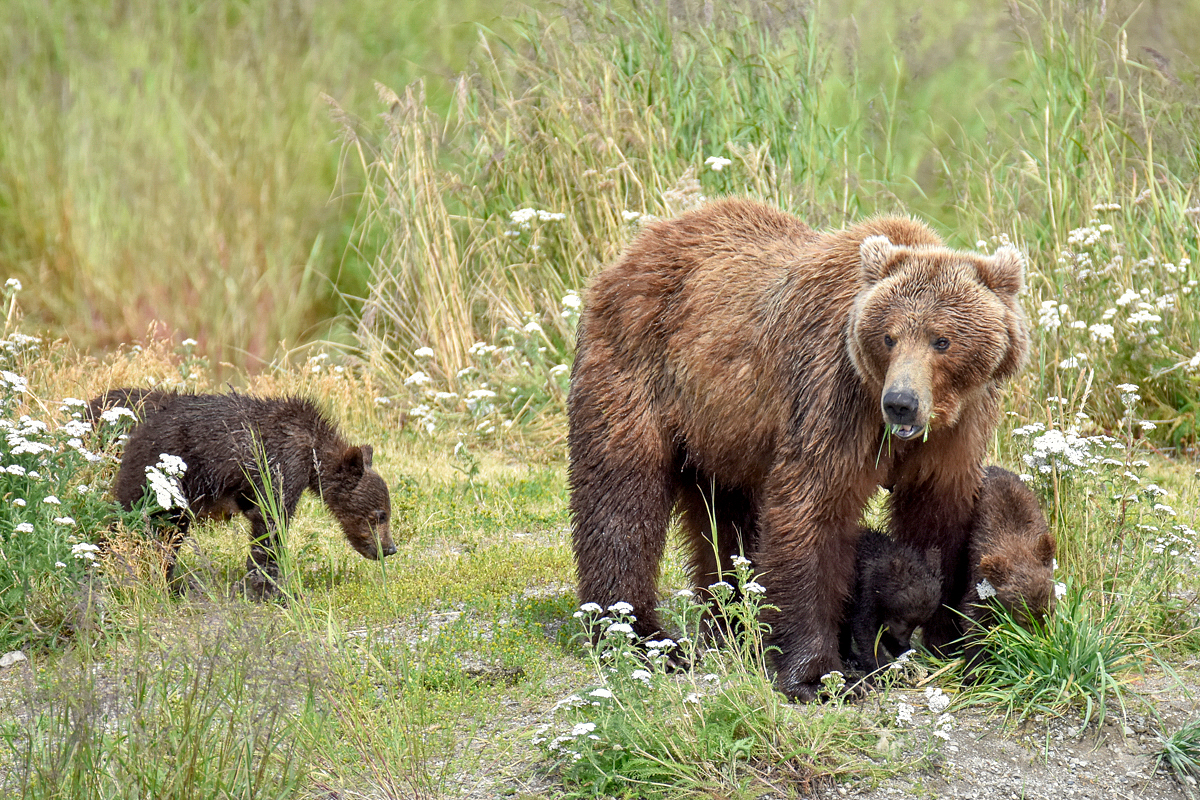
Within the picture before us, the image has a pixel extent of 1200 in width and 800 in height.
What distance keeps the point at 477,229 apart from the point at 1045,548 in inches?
251

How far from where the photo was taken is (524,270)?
9.98 meters

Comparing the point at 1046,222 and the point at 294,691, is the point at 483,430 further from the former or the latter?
the point at 294,691

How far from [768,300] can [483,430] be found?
4.22m

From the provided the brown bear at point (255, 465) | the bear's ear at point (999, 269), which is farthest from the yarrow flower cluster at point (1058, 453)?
the brown bear at point (255, 465)

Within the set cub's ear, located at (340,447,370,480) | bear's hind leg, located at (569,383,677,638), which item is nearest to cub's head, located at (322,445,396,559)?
cub's ear, located at (340,447,370,480)

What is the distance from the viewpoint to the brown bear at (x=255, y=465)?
6022 millimetres

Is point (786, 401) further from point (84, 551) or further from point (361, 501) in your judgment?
point (84, 551)

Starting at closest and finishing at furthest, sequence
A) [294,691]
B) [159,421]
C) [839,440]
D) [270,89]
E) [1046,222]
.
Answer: [294,691] < [839,440] < [159,421] < [1046,222] < [270,89]

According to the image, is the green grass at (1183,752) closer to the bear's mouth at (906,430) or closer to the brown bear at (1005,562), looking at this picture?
the brown bear at (1005,562)

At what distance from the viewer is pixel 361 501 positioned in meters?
6.46

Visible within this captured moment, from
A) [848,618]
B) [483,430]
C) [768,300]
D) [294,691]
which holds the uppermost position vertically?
[768,300]

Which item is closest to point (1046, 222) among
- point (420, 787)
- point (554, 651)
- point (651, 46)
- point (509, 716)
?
point (651, 46)

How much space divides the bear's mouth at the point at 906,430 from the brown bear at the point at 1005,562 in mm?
762

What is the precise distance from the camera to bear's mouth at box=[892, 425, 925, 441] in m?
4.19
